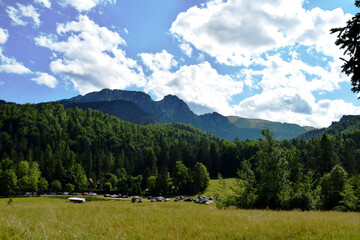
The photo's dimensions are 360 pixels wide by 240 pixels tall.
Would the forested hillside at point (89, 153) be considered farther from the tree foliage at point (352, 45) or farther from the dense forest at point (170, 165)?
the tree foliage at point (352, 45)

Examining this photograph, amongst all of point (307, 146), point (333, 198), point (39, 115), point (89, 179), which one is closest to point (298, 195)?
point (333, 198)

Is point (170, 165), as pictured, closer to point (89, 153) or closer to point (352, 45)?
point (89, 153)

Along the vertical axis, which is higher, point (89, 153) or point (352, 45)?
point (352, 45)

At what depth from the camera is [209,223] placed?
842cm

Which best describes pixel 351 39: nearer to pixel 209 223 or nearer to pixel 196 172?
pixel 209 223

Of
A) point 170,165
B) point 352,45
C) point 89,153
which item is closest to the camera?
point 352,45

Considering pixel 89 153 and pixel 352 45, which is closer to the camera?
pixel 352 45

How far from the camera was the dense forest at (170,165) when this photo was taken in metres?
19.0

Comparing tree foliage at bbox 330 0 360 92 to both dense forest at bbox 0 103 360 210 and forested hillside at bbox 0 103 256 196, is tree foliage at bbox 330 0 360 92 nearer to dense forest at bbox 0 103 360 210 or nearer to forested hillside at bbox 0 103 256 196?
dense forest at bbox 0 103 360 210

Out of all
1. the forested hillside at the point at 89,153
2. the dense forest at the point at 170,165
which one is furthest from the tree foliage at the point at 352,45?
the forested hillside at the point at 89,153

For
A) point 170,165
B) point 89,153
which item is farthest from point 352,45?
point 89,153

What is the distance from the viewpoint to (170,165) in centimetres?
12119

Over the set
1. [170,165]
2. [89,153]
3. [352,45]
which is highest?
[352,45]

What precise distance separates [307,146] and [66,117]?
188872 millimetres
